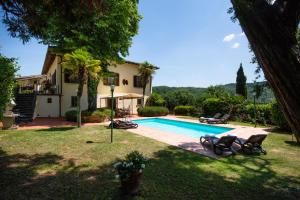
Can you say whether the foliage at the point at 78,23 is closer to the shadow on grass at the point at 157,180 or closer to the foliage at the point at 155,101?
the shadow on grass at the point at 157,180

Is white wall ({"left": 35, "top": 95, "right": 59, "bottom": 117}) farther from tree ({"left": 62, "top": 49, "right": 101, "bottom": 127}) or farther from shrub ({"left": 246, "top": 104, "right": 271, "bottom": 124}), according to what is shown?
shrub ({"left": 246, "top": 104, "right": 271, "bottom": 124})

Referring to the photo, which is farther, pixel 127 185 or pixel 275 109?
pixel 275 109

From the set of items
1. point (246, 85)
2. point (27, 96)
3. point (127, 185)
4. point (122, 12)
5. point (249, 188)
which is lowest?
point (249, 188)

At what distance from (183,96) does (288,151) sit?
20.6m

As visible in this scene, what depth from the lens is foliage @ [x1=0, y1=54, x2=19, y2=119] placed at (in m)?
11.2

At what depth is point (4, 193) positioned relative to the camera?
4836 mm

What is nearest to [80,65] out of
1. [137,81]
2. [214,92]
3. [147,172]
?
[147,172]

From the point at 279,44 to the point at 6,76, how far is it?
13.2 metres

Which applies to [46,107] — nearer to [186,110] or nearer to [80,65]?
[80,65]

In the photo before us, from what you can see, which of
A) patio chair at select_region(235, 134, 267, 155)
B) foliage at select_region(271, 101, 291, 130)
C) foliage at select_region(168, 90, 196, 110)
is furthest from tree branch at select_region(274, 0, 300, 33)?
foliage at select_region(168, 90, 196, 110)

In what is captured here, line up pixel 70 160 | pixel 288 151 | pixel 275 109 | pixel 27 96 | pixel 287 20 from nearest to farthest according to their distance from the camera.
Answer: pixel 287 20 < pixel 70 160 < pixel 288 151 < pixel 275 109 < pixel 27 96

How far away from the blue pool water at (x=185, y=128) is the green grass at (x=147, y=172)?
6165mm

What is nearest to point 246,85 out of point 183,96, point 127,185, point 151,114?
point 183,96

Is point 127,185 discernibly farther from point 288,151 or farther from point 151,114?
point 151,114
